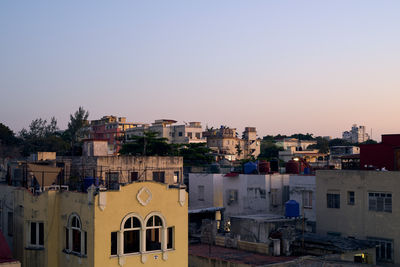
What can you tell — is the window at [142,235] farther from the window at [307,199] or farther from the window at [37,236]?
the window at [307,199]

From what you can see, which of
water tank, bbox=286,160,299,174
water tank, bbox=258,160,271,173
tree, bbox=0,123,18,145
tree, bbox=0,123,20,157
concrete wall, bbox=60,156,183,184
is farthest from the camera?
tree, bbox=0,123,18,145

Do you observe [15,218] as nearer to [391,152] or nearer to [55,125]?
[391,152]

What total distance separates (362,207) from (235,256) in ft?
36.1

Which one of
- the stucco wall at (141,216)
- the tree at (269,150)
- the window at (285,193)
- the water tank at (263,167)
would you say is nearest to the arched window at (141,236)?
the stucco wall at (141,216)

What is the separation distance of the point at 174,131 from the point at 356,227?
7802 cm

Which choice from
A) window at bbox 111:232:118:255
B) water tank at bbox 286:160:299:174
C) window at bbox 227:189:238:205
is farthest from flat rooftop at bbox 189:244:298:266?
water tank at bbox 286:160:299:174

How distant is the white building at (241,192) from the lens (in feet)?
145

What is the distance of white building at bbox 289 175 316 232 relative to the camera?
40.8 m

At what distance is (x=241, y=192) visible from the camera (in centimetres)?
4622

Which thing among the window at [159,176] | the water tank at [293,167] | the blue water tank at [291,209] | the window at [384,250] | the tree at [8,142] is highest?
the tree at [8,142]

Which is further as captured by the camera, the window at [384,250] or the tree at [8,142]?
the tree at [8,142]

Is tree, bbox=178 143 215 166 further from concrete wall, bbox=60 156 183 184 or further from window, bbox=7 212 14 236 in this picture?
window, bbox=7 212 14 236

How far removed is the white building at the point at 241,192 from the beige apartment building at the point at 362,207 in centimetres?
644

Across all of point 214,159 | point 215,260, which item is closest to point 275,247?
point 215,260
